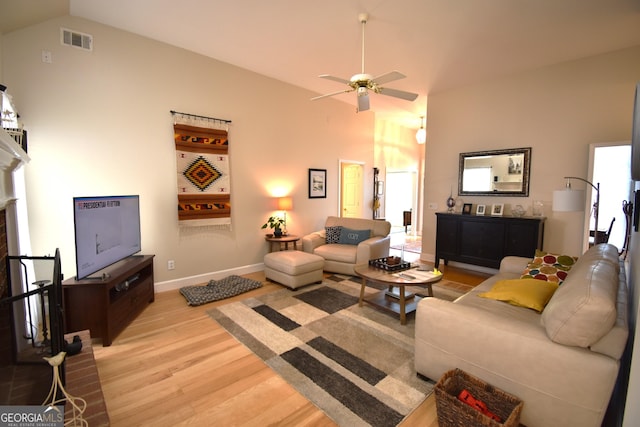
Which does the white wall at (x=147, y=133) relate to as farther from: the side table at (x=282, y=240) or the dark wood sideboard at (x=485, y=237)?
the dark wood sideboard at (x=485, y=237)

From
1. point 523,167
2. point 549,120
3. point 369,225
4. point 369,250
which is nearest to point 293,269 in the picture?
point 369,250

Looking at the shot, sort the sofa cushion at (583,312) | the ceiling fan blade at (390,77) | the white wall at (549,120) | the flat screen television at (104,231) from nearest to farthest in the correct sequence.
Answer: the sofa cushion at (583,312) < the flat screen television at (104,231) < the ceiling fan blade at (390,77) < the white wall at (549,120)

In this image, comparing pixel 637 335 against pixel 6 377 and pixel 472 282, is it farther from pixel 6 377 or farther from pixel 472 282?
pixel 472 282

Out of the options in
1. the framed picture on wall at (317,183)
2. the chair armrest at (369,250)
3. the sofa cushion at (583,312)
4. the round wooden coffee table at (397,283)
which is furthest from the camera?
the framed picture on wall at (317,183)

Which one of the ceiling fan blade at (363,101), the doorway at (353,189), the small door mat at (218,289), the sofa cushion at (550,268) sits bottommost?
the small door mat at (218,289)

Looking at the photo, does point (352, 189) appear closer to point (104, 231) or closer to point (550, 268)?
point (550, 268)

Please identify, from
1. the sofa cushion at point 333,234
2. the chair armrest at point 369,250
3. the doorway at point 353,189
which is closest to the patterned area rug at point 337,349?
the chair armrest at point 369,250

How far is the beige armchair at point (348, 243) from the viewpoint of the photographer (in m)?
4.37

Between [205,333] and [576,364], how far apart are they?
2.74m

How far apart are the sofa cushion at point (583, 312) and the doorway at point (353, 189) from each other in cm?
515

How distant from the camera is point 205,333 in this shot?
273 centimetres

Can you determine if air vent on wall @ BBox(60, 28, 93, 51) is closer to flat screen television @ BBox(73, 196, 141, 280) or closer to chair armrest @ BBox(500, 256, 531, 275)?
flat screen television @ BBox(73, 196, 141, 280)

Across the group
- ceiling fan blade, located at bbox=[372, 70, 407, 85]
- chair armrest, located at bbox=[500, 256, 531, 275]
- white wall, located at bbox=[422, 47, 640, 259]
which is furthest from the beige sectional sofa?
white wall, located at bbox=[422, 47, 640, 259]

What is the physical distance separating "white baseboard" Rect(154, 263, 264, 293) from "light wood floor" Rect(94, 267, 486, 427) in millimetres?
892
